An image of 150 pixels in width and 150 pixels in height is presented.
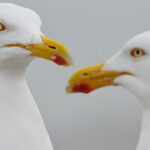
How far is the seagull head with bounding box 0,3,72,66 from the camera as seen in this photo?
6.04 metres

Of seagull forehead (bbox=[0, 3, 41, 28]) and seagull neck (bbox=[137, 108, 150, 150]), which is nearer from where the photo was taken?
seagull neck (bbox=[137, 108, 150, 150])

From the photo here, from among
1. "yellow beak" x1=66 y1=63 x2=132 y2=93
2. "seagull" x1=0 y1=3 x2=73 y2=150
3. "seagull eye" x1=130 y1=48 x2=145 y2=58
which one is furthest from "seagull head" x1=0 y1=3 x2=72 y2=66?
"seagull eye" x1=130 y1=48 x2=145 y2=58

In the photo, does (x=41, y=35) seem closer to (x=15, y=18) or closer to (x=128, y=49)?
(x=15, y=18)

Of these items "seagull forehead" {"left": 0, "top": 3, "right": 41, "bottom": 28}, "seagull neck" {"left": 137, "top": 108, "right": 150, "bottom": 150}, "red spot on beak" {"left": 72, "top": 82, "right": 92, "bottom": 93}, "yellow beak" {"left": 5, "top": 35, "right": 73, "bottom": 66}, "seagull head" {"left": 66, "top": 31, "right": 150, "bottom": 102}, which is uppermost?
"seagull forehead" {"left": 0, "top": 3, "right": 41, "bottom": 28}

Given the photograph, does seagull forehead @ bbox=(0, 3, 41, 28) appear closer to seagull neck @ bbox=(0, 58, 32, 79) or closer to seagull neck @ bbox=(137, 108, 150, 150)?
seagull neck @ bbox=(0, 58, 32, 79)

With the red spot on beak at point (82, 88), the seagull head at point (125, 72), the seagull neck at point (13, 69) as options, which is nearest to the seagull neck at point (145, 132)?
the seagull head at point (125, 72)

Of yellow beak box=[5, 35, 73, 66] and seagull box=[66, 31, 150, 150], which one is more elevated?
yellow beak box=[5, 35, 73, 66]

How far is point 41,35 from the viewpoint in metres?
6.09

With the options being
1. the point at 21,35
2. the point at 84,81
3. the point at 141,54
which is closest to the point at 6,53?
the point at 21,35

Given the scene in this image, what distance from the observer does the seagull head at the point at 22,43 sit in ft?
19.8

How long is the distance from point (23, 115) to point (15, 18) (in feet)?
2.28

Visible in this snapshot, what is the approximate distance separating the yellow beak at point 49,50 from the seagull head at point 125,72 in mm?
134

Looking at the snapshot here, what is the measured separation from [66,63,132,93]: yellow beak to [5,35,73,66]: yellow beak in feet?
0.36

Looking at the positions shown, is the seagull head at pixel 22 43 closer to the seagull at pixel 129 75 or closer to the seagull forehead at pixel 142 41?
the seagull at pixel 129 75
